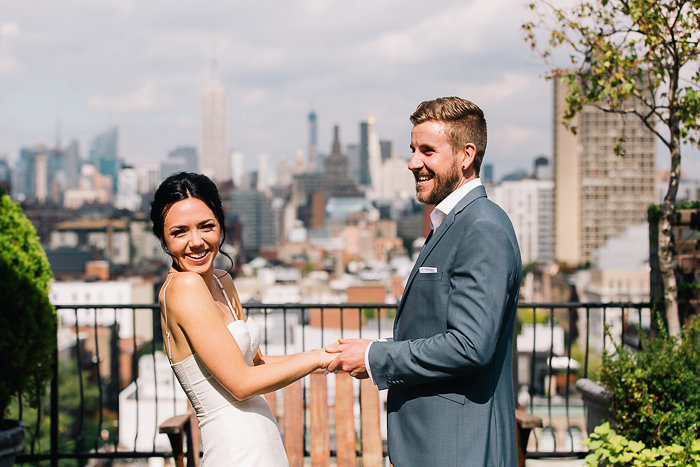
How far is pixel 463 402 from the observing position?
2.21 meters

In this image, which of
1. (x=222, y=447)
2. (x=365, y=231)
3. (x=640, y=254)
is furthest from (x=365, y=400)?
(x=365, y=231)

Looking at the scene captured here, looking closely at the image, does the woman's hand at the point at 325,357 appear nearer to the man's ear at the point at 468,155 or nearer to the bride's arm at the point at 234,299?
the bride's arm at the point at 234,299

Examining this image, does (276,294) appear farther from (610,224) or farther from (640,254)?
(610,224)

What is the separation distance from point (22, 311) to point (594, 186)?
11874 centimetres

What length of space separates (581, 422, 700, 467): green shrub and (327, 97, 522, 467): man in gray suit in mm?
1439

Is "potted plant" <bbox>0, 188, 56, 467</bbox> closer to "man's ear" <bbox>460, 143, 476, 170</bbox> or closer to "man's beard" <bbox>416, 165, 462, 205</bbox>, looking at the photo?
"man's beard" <bbox>416, 165, 462, 205</bbox>

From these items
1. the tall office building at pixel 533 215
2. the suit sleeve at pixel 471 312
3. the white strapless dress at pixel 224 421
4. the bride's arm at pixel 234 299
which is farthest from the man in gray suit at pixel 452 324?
the tall office building at pixel 533 215

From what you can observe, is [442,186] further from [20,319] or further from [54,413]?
[54,413]

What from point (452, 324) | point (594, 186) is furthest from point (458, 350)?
point (594, 186)

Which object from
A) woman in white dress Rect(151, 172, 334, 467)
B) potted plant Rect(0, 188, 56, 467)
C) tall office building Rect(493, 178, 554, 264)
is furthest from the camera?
tall office building Rect(493, 178, 554, 264)

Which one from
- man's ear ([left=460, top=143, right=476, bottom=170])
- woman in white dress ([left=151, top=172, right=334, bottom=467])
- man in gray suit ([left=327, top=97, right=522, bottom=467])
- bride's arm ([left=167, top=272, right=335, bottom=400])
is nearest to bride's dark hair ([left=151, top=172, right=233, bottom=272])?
woman in white dress ([left=151, top=172, right=334, bottom=467])

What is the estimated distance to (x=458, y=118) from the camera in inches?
89.5

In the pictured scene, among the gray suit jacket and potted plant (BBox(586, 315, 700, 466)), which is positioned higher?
the gray suit jacket

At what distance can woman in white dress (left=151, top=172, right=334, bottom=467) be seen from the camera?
2.37 meters
